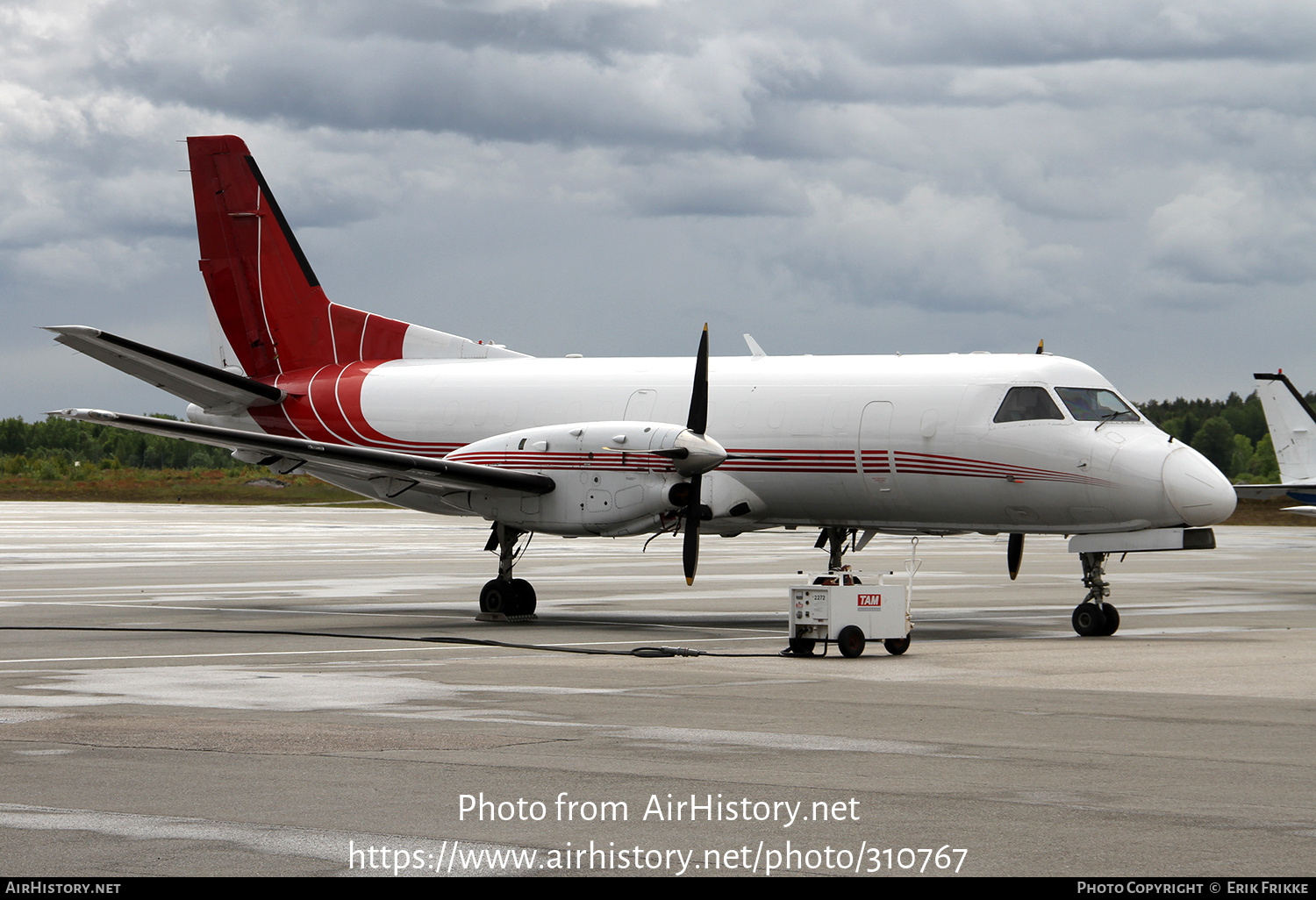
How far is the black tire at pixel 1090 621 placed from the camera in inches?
759

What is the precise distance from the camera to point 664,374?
2330cm

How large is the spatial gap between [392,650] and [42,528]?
40166 mm

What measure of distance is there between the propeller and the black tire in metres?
5.01

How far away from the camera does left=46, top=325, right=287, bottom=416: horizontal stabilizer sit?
67.7ft

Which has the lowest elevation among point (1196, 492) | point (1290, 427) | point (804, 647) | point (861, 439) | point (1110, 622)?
point (804, 647)

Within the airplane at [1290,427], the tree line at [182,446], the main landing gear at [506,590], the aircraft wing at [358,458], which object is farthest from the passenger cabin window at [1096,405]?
the tree line at [182,446]

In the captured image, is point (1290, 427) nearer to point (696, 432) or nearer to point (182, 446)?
point (696, 432)

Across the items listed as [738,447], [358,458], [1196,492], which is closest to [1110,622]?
[1196,492]

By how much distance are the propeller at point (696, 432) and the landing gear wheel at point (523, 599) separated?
2863 mm

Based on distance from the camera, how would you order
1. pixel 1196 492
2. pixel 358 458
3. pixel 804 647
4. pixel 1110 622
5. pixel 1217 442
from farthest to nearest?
pixel 1217 442 < pixel 358 458 < pixel 1110 622 < pixel 1196 492 < pixel 804 647

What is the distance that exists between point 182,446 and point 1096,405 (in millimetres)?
120270

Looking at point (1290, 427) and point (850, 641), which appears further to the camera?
point (1290, 427)

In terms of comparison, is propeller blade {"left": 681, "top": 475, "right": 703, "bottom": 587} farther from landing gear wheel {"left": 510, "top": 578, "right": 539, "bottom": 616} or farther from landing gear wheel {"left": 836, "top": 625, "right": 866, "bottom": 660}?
landing gear wheel {"left": 836, "top": 625, "right": 866, "bottom": 660}

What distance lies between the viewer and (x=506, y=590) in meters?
21.8
